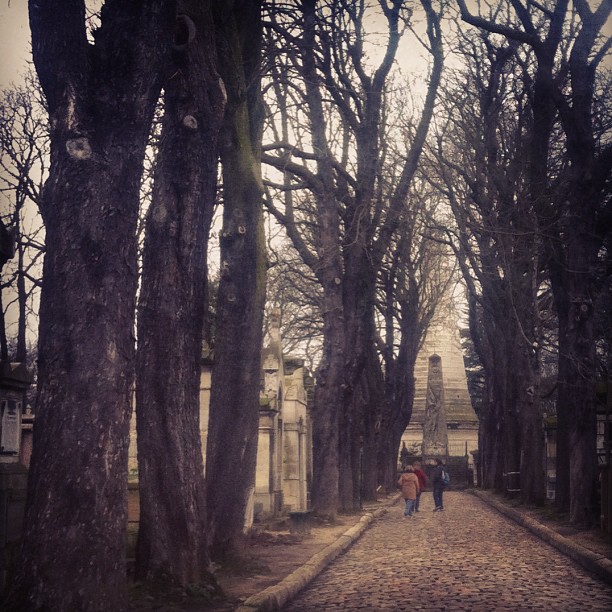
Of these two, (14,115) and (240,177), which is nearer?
(240,177)

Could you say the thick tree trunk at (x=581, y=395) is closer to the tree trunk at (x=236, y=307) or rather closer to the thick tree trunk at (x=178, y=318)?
the tree trunk at (x=236, y=307)

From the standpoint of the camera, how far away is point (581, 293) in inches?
652

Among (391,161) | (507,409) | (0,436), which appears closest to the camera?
(0,436)

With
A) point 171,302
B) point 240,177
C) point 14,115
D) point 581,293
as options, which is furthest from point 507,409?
point 171,302

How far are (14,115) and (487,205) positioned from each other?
38.3ft

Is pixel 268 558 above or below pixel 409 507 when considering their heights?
above

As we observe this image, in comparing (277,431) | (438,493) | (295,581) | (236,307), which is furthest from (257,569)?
(438,493)

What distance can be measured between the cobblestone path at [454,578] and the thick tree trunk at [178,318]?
4.44ft

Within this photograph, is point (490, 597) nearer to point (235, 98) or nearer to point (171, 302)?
point (171, 302)

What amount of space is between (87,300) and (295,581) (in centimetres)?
453

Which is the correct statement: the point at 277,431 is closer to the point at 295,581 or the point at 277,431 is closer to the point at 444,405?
the point at 295,581

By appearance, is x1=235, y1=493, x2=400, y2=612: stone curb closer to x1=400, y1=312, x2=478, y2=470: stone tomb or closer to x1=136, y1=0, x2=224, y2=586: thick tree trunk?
x1=136, y1=0, x2=224, y2=586: thick tree trunk

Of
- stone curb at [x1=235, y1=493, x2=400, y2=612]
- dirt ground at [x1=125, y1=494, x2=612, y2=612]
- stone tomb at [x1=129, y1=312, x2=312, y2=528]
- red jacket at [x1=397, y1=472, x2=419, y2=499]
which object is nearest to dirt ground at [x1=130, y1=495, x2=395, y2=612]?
dirt ground at [x1=125, y1=494, x2=612, y2=612]

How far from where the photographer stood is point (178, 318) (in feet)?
27.5
